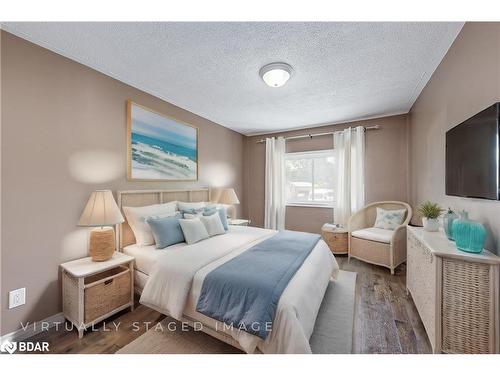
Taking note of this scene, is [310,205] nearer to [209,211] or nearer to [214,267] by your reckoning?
[209,211]

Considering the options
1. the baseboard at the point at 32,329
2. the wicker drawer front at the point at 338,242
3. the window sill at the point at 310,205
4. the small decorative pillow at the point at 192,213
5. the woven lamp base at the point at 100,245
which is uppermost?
the small decorative pillow at the point at 192,213

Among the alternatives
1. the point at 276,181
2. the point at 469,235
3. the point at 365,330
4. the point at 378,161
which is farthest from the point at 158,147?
the point at 378,161

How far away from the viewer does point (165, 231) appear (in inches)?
84.0

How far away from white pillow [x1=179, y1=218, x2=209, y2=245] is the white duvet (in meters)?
0.15

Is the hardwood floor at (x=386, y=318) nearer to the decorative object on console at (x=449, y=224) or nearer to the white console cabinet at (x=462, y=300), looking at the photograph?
the white console cabinet at (x=462, y=300)

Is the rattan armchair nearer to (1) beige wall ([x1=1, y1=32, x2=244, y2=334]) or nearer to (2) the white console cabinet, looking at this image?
(2) the white console cabinet

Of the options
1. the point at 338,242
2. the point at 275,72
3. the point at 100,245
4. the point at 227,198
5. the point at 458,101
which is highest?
the point at 275,72

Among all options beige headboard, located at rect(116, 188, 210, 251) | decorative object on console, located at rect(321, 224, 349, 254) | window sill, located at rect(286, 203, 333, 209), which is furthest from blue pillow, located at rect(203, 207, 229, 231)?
window sill, located at rect(286, 203, 333, 209)

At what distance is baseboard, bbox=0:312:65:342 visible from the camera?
5.02 ft

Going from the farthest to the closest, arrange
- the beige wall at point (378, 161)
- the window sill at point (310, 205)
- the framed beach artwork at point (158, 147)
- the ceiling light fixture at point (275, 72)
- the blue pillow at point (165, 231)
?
the window sill at point (310, 205)
the beige wall at point (378, 161)
the framed beach artwork at point (158, 147)
the blue pillow at point (165, 231)
the ceiling light fixture at point (275, 72)

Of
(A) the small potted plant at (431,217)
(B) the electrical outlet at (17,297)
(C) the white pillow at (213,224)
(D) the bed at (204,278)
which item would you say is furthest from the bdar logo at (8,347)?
(A) the small potted plant at (431,217)

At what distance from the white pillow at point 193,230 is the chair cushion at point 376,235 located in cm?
231

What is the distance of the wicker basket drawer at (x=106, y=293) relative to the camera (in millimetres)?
1631

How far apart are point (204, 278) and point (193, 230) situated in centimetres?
83
